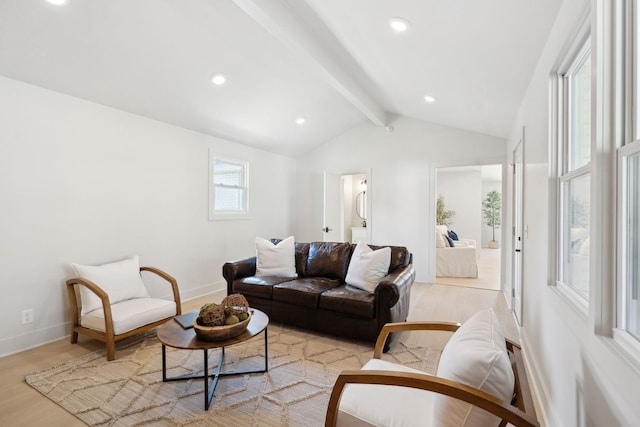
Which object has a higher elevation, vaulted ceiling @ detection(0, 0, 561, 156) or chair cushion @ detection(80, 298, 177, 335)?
vaulted ceiling @ detection(0, 0, 561, 156)

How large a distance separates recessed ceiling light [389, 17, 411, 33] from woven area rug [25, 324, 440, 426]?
8.65ft

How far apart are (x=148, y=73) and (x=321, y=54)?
1741 mm

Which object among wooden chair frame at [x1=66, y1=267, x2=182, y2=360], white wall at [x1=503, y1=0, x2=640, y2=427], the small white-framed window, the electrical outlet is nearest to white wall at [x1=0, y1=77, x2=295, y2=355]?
the electrical outlet

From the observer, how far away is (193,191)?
14.8 ft

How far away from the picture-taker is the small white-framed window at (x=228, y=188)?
486cm

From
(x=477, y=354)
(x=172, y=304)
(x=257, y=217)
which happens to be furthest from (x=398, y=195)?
(x=477, y=354)

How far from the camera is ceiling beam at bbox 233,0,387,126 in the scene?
8.09 ft

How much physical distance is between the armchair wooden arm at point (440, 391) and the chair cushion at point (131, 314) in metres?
2.22

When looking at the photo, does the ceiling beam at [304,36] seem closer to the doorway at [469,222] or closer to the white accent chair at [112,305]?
the white accent chair at [112,305]

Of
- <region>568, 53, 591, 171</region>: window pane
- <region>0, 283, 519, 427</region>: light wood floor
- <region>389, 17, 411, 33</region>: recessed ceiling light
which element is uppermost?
<region>389, 17, 411, 33</region>: recessed ceiling light

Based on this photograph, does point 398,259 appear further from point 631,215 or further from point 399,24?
point 631,215

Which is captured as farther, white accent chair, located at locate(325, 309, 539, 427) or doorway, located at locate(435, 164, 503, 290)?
doorway, located at locate(435, 164, 503, 290)

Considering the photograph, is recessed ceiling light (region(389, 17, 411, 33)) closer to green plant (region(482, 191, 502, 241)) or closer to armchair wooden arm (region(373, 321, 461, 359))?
armchair wooden arm (region(373, 321, 461, 359))

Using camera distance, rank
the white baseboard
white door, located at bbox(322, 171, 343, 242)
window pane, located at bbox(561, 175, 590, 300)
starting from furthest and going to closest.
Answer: white door, located at bbox(322, 171, 343, 242) → the white baseboard → window pane, located at bbox(561, 175, 590, 300)
